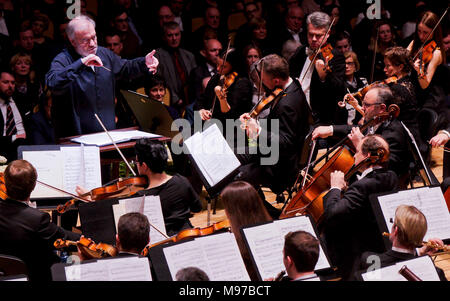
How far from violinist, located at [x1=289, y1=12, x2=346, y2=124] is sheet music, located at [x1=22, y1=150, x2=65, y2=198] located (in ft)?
7.28

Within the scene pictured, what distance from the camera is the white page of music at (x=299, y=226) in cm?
291

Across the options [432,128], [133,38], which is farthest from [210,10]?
[432,128]

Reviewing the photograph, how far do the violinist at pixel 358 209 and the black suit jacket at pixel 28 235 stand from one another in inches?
57.5

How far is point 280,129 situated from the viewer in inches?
166

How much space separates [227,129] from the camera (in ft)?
16.2

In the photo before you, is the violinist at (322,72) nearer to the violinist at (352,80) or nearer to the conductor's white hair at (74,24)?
the violinist at (352,80)

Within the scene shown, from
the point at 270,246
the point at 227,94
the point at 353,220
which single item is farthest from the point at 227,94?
the point at 270,246

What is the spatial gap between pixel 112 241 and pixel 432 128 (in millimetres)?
2509

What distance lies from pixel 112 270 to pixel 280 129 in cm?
199

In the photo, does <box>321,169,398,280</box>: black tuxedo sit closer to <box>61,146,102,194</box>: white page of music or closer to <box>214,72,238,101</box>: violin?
<box>61,146,102,194</box>: white page of music

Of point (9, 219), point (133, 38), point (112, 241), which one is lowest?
point (112, 241)

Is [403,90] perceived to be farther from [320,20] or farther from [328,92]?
[320,20]

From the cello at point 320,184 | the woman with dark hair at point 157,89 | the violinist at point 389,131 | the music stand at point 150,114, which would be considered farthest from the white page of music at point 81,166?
the woman with dark hair at point 157,89
